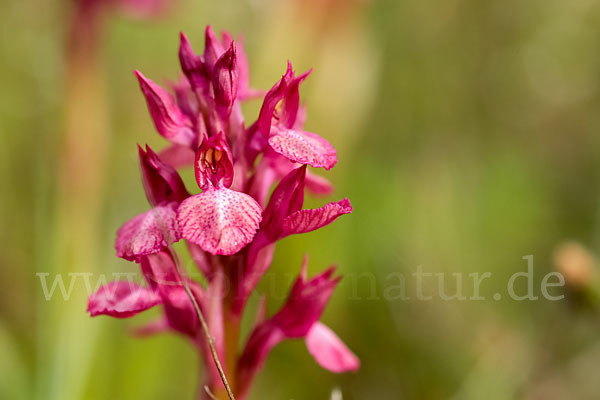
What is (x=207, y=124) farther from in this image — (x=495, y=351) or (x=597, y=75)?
(x=597, y=75)

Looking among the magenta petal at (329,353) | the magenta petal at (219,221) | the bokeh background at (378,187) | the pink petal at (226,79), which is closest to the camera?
the magenta petal at (219,221)

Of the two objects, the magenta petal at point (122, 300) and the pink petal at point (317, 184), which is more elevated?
the pink petal at point (317, 184)

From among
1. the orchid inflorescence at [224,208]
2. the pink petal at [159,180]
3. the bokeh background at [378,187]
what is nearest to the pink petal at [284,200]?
the orchid inflorescence at [224,208]

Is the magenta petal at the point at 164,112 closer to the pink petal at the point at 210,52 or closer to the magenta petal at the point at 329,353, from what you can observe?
the pink petal at the point at 210,52

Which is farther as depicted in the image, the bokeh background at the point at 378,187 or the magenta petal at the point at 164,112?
the bokeh background at the point at 378,187

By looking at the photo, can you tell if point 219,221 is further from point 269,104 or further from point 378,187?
point 378,187

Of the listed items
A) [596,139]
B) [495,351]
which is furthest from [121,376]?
[596,139]

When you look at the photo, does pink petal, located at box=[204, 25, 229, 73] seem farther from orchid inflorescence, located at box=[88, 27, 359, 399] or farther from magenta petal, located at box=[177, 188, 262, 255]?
magenta petal, located at box=[177, 188, 262, 255]
